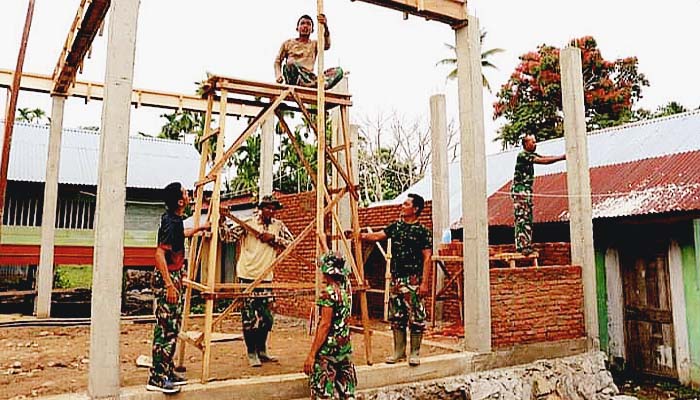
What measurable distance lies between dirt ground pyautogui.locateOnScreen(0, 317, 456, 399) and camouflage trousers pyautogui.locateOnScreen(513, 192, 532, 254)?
227 cm

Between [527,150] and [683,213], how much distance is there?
7.39ft

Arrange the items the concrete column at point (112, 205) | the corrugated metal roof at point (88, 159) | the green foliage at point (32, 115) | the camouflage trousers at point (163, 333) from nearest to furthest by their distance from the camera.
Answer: the concrete column at point (112, 205), the camouflage trousers at point (163, 333), the corrugated metal roof at point (88, 159), the green foliage at point (32, 115)


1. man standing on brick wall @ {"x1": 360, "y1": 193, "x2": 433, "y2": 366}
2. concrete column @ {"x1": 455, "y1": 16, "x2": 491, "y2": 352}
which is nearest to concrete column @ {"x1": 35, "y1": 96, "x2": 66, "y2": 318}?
man standing on brick wall @ {"x1": 360, "y1": 193, "x2": 433, "y2": 366}

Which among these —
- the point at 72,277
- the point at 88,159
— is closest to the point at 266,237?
the point at 88,159

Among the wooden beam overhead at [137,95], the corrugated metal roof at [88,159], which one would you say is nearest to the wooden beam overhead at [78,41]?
the wooden beam overhead at [137,95]

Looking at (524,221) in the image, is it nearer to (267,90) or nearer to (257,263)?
(257,263)

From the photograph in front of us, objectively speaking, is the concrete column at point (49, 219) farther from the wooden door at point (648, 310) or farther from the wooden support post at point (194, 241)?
the wooden door at point (648, 310)

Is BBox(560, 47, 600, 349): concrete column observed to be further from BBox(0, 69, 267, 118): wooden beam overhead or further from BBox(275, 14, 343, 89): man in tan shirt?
BBox(0, 69, 267, 118): wooden beam overhead

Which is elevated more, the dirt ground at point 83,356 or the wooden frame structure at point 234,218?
the wooden frame structure at point 234,218

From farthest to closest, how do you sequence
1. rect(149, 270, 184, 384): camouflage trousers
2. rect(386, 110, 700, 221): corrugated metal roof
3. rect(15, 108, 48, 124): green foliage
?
rect(15, 108, 48, 124): green foliage < rect(386, 110, 700, 221): corrugated metal roof < rect(149, 270, 184, 384): camouflage trousers

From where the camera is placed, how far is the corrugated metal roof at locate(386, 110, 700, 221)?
9672mm

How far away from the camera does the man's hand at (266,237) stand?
5915 mm

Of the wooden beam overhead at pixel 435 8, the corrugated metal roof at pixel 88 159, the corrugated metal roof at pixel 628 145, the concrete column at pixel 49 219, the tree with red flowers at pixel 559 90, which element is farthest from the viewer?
the tree with red flowers at pixel 559 90

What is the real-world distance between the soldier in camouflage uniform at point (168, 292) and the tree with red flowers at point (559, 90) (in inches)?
775
